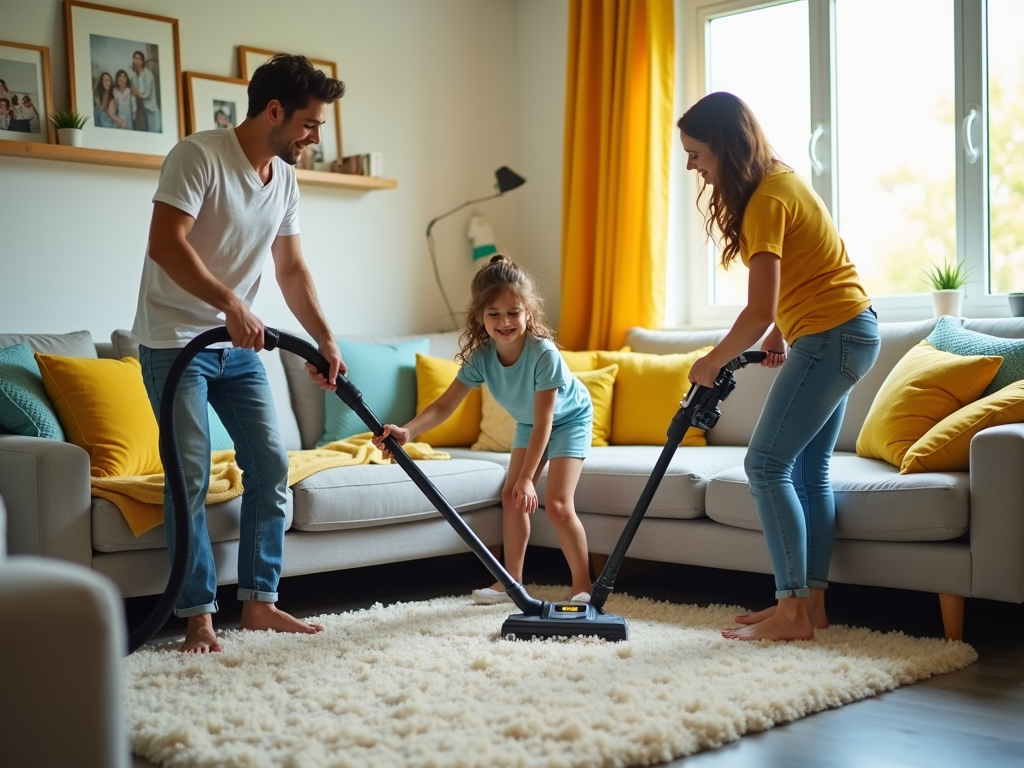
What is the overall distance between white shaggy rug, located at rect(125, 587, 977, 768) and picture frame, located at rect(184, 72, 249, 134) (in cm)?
198

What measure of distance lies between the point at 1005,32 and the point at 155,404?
121 inches

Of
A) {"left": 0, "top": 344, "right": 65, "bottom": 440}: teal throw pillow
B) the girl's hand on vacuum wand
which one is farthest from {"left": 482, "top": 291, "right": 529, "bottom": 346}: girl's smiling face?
{"left": 0, "top": 344, "right": 65, "bottom": 440}: teal throw pillow

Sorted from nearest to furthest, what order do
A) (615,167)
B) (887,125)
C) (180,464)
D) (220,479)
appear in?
(180,464) → (220,479) → (887,125) → (615,167)

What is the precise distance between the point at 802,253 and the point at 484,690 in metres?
1.22

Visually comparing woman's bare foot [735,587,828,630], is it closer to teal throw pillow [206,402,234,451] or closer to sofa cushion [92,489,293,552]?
sofa cushion [92,489,293,552]

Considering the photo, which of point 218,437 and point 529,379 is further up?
point 529,379

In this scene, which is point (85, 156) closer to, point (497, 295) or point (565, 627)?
point (497, 295)

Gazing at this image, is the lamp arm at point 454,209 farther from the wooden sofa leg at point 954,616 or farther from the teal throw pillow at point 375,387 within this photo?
the wooden sofa leg at point 954,616

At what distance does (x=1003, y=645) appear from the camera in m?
2.55

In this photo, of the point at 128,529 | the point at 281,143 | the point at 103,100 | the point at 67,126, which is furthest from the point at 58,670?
the point at 103,100

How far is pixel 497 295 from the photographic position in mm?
2941

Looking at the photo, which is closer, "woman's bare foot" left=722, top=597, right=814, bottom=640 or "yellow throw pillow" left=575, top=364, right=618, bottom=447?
"woman's bare foot" left=722, top=597, right=814, bottom=640

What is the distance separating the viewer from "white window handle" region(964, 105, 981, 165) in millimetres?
3762

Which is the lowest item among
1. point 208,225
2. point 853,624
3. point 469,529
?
point 853,624
